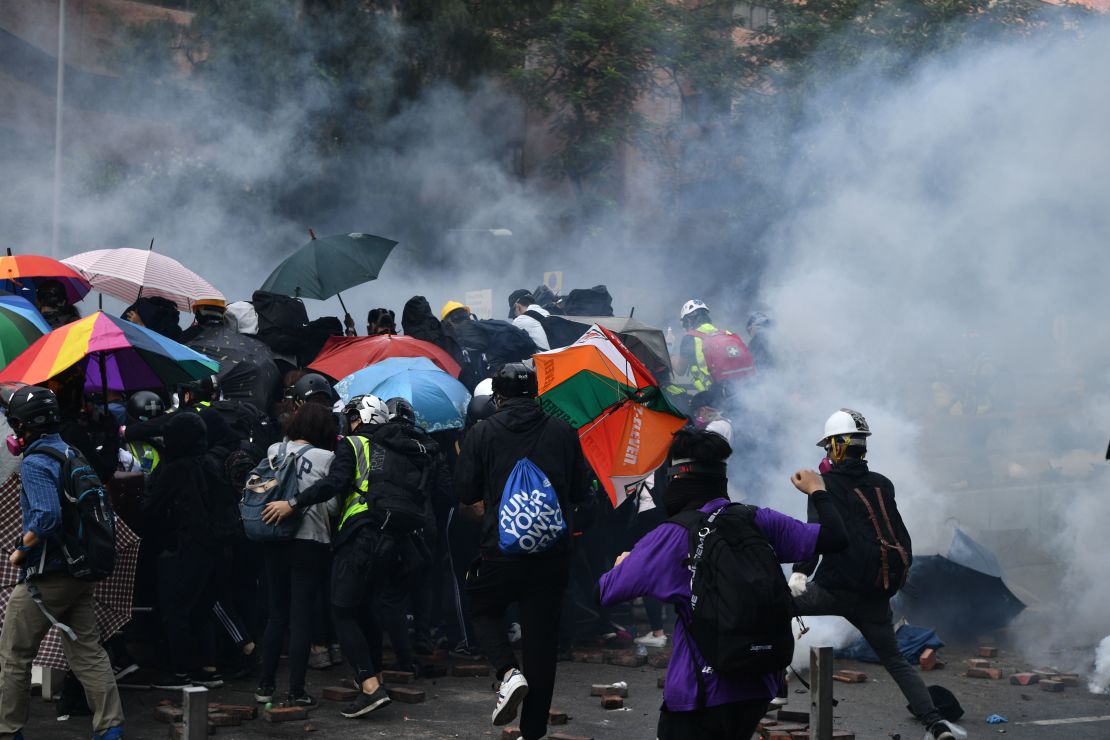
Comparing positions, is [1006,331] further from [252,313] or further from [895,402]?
[252,313]

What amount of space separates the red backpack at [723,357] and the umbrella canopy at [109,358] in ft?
14.4

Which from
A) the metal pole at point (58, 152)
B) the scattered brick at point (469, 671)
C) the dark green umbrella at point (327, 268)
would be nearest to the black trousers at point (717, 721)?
the scattered brick at point (469, 671)

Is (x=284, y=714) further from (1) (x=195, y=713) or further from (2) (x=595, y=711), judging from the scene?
(1) (x=195, y=713)

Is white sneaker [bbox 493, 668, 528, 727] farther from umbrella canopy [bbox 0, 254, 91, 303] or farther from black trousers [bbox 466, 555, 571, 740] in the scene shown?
umbrella canopy [bbox 0, 254, 91, 303]

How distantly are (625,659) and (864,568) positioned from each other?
2.19 metres

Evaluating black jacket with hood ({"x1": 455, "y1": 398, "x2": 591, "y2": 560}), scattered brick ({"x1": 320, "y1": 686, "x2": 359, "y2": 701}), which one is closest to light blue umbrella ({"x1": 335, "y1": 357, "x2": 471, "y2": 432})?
scattered brick ({"x1": 320, "y1": 686, "x2": 359, "y2": 701})

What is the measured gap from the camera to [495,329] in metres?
8.70

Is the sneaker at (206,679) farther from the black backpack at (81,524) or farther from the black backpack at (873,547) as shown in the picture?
the black backpack at (873,547)

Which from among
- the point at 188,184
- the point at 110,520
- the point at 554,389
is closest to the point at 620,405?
the point at 554,389

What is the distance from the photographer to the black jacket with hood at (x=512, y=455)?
5129 millimetres

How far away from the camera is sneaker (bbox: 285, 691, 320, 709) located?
19.6 feet

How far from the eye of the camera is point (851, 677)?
7195 mm

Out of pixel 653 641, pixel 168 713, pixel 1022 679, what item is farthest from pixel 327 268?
pixel 1022 679

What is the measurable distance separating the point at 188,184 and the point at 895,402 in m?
8.24
